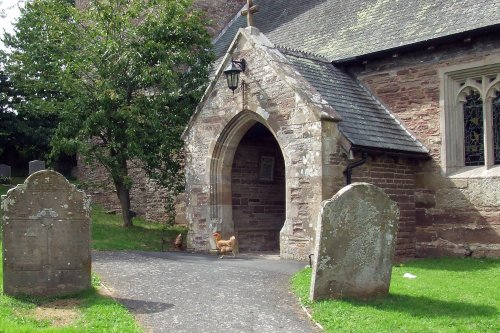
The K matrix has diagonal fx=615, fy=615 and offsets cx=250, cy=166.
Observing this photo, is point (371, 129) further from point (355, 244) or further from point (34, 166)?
point (34, 166)

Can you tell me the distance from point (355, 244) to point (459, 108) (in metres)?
6.53

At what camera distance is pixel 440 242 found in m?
13.3

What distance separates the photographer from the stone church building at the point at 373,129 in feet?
40.3

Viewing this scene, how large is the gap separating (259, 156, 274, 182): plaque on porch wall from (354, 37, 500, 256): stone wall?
340 cm

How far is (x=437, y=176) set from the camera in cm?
1347

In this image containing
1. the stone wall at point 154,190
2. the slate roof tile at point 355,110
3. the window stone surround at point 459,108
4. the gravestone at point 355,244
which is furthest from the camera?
the stone wall at point 154,190

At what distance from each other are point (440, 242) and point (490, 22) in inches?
185

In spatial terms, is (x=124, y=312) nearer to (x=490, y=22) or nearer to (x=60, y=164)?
(x=490, y=22)

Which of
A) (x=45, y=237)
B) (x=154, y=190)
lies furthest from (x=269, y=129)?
(x=154, y=190)

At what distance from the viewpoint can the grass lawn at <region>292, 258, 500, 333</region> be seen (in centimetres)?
710

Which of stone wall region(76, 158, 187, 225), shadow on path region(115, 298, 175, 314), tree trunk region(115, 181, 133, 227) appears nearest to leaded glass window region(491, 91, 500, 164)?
shadow on path region(115, 298, 175, 314)

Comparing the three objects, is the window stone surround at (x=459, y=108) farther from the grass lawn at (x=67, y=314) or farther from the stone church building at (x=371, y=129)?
the grass lawn at (x=67, y=314)

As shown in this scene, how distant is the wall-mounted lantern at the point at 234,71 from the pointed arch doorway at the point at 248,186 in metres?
0.82

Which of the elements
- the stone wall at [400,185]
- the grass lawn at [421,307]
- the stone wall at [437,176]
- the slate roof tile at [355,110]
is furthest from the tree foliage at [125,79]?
the grass lawn at [421,307]
